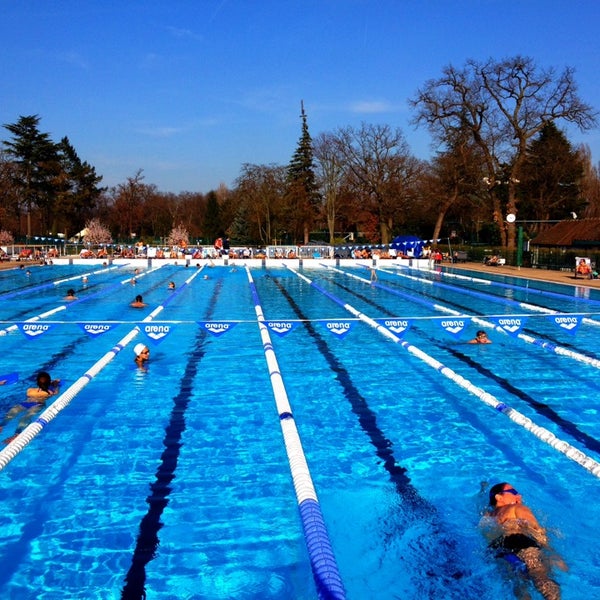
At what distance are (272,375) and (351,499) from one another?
4.21 m

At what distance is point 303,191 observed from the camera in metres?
60.4

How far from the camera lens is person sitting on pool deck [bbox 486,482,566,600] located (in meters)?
→ 4.65

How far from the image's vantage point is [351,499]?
6.11m

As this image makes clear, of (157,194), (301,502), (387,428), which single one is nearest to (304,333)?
(387,428)

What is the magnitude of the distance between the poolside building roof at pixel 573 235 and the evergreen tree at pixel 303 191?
25794 mm

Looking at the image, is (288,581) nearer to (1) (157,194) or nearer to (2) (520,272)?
(2) (520,272)

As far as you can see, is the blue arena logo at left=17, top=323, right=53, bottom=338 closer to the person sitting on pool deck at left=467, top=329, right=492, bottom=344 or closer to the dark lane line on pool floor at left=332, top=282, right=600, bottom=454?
the dark lane line on pool floor at left=332, top=282, right=600, bottom=454

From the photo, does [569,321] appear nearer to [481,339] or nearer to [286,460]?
[481,339]

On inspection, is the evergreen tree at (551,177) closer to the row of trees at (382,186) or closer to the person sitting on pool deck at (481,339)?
the row of trees at (382,186)

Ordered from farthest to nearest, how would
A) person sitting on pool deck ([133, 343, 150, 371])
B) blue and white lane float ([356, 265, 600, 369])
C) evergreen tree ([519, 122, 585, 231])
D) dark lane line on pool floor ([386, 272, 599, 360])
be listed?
evergreen tree ([519, 122, 585, 231]) < dark lane line on pool floor ([386, 272, 599, 360]) < blue and white lane float ([356, 265, 600, 369]) < person sitting on pool deck ([133, 343, 150, 371])

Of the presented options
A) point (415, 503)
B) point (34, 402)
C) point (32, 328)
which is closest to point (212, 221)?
point (32, 328)

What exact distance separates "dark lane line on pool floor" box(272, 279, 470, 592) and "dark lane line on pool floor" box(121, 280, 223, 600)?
2221 millimetres

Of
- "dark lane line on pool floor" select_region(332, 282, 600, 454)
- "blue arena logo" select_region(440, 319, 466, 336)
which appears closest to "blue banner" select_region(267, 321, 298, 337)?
"blue arena logo" select_region(440, 319, 466, 336)

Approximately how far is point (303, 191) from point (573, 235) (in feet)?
98.5
